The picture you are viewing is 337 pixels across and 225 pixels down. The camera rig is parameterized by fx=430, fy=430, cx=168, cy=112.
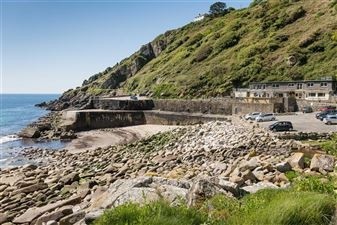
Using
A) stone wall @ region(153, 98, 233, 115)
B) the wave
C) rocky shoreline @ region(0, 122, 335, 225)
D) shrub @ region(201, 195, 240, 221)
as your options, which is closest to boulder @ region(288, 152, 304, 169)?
rocky shoreline @ region(0, 122, 335, 225)

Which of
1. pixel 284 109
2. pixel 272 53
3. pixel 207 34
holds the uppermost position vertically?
pixel 207 34

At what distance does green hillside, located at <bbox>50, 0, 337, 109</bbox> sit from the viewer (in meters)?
89.6

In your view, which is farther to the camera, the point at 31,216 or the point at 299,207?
the point at 31,216

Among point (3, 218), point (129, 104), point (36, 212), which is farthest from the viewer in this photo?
point (129, 104)

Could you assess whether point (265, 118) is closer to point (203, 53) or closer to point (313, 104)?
point (313, 104)

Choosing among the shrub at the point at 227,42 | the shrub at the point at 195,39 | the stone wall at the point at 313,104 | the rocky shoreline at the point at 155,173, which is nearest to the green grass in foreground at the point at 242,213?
the rocky shoreline at the point at 155,173

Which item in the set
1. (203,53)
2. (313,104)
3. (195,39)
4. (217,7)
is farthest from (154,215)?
(217,7)

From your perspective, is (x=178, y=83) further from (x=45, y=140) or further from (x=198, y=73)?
(x=45, y=140)

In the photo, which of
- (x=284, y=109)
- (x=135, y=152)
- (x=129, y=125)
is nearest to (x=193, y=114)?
(x=129, y=125)

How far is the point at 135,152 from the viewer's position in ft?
135

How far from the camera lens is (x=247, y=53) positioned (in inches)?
3994

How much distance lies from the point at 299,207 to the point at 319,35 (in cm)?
9350

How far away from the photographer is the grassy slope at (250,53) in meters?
89.5

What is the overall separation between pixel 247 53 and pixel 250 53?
2.32ft
